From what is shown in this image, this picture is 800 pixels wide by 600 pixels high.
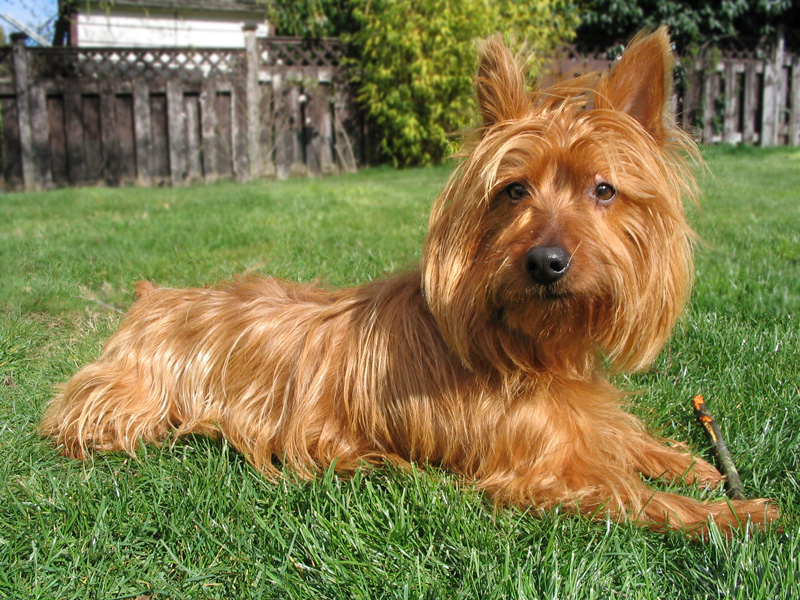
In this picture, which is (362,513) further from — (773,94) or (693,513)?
(773,94)

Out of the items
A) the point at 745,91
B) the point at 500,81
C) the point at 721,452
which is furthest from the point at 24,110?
the point at 745,91

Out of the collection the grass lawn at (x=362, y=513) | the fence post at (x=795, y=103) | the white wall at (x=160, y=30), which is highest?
the white wall at (x=160, y=30)

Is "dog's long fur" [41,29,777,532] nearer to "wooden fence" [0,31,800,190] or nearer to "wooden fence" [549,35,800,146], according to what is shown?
"wooden fence" [0,31,800,190]

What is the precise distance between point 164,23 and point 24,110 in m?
8.49

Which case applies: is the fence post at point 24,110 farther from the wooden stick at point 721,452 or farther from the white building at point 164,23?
the wooden stick at point 721,452

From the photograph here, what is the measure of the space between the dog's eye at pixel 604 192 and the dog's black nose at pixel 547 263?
0.35 m

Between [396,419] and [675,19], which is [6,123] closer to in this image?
[396,419]

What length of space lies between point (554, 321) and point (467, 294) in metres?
0.31

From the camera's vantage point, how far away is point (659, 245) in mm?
2398

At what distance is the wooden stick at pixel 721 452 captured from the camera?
2684 millimetres

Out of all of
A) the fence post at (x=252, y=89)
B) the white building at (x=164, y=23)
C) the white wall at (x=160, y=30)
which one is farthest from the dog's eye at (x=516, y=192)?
the white building at (x=164, y=23)

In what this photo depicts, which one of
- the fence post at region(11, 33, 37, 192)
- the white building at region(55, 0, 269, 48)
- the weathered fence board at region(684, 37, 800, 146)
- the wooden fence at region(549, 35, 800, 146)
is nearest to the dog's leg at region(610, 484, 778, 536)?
the fence post at region(11, 33, 37, 192)

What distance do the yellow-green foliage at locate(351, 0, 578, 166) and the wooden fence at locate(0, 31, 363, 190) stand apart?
3.99 ft

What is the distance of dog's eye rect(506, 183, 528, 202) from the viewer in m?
2.40
